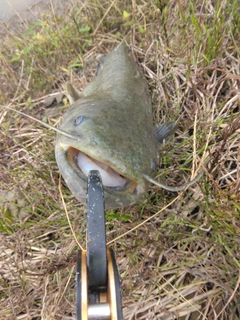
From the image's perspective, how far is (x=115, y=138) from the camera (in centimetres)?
176

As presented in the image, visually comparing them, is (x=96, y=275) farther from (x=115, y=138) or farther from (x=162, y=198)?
(x=162, y=198)

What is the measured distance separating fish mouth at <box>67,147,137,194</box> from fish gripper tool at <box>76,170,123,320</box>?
20.0 inches

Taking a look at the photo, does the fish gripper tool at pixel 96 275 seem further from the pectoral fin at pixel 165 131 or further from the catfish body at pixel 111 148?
the pectoral fin at pixel 165 131

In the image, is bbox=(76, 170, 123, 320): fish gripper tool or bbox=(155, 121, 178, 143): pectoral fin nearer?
bbox=(76, 170, 123, 320): fish gripper tool

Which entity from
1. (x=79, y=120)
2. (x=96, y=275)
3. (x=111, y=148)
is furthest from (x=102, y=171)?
(x=96, y=275)

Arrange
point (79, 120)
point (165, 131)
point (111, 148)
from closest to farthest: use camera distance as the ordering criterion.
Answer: point (111, 148)
point (79, 120)
point (165, 131)

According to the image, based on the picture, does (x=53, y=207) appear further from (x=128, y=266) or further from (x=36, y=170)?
(x=128, y=266)

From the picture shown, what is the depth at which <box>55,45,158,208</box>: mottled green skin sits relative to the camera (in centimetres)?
168

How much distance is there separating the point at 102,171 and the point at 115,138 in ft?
0.61

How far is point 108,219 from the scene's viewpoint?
7.41ft

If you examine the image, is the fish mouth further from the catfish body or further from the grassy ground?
the grassy ground

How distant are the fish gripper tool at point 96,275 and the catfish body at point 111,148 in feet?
1.51

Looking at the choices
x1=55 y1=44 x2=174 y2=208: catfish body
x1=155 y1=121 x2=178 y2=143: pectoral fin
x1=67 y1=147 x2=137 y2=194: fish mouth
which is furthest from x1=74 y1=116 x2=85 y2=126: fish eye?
x1=155 y1=121 x2=178 y2=143: pectoral fin

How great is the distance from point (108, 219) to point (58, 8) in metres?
2.74
